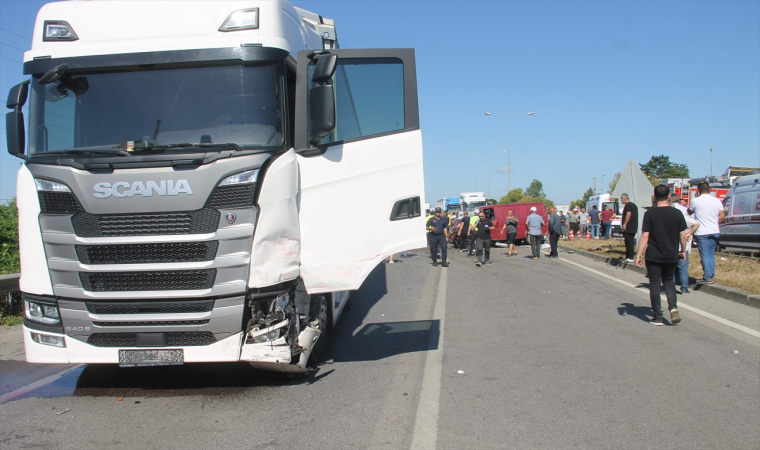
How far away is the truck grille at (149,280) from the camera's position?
172 inches

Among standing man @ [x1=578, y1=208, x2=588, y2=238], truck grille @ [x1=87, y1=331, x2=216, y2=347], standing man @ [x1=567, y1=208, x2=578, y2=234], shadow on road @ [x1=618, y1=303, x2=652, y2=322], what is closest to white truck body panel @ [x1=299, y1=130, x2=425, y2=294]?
truck grille @ [x1=87, y1=331, x2=216, y2=347]

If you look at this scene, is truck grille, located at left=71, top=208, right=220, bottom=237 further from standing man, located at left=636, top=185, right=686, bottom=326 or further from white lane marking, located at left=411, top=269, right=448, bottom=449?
standing man, located at left=636, top=185, right=686, bottom=326

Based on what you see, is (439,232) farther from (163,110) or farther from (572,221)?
(572,221)

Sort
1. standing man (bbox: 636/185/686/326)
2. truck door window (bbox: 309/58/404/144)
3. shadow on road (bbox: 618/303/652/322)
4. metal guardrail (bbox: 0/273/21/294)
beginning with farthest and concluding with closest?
shadow on road (bbox: 618/303/652/322)
metal guardrail (bbox: 0/273/21/294)
standing man (bbox: 636/185/686/326)
truck door window (bbox: 309/58/404/144)

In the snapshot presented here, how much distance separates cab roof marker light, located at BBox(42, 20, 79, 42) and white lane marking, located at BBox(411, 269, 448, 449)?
4383 millimetres

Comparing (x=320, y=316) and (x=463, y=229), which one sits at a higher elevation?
(x=320, y=316)

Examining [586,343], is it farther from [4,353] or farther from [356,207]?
[4,353]

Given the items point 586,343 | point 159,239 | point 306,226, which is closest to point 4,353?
point 159,239

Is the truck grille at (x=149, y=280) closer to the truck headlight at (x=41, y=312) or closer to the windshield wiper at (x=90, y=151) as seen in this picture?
the truck headlight at (x=41, y=312)

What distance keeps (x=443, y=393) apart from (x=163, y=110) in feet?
11.3

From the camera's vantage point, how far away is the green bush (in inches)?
378

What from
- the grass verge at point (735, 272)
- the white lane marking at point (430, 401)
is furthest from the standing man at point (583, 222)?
the white lane marking at point (430, 401)

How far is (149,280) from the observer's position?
439 cm

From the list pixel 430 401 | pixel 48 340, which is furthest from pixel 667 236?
pixel 48 340
